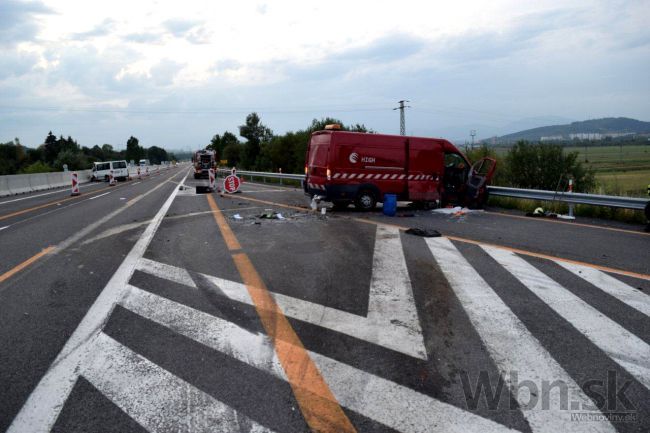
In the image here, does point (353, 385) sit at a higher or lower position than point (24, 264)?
lower

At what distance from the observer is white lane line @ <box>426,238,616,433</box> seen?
9.25 ft

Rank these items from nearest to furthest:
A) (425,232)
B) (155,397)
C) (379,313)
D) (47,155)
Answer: (155,397), (379,313), (425,232), (47,155)

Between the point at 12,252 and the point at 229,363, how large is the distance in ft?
21.4

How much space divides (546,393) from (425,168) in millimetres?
11056

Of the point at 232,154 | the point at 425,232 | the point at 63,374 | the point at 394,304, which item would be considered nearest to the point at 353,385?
the point at 394,304

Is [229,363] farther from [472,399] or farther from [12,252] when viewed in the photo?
[12,252]

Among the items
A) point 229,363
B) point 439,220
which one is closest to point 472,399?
point 229,363

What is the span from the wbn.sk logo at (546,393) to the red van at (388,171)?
1009cm

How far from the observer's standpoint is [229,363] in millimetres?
3520

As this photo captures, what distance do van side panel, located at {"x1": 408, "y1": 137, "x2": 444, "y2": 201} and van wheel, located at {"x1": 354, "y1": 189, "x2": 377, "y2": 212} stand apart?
1.23 meters

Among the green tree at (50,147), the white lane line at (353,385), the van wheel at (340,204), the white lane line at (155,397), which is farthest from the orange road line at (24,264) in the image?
the green tree at (50,147)

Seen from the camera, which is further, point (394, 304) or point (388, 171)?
point (388, 171)

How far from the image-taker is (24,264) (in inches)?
271

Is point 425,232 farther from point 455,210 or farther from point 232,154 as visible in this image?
point 232,154
